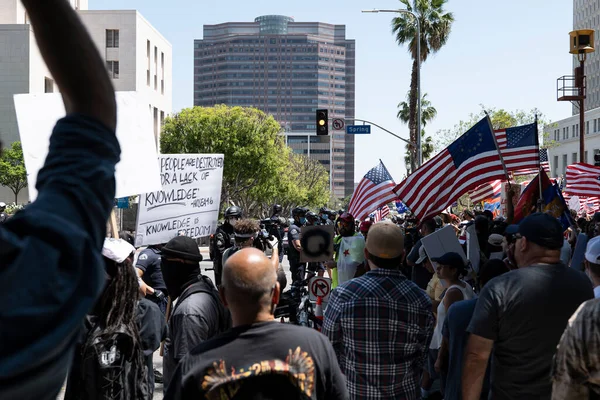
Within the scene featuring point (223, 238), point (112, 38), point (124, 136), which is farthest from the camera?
point (112, 38)

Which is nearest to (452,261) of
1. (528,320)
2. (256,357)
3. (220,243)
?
(528,320)

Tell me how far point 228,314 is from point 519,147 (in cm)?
815

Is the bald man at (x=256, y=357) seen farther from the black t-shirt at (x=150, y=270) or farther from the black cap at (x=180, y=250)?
the black t-shirt at (x=150, y=270)

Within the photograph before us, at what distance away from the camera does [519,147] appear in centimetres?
1189

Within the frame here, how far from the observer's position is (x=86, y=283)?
97 centimetres

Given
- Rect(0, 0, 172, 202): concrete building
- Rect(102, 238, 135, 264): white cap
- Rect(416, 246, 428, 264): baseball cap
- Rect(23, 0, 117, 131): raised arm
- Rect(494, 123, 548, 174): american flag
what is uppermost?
Rect(0, 0, 172, 202): concrete building

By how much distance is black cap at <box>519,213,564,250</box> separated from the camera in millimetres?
4465

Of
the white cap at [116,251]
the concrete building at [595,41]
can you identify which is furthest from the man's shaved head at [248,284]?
the concrete building at [595,41]

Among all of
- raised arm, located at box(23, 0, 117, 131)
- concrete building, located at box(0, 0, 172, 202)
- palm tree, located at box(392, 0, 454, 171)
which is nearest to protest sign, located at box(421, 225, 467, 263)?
raised arm, located at box(23, 0, 117, 131)

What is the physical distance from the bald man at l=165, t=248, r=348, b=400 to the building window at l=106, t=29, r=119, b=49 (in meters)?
73.8

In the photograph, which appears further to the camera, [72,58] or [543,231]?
[543,231]

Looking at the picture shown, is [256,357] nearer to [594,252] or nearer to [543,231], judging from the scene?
[543,231]

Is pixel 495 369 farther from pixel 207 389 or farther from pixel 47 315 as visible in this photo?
pixel 47 315

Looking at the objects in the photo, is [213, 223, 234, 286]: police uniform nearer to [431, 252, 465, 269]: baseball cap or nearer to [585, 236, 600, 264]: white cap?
[431, 252, 465, 269]: baseball cap
